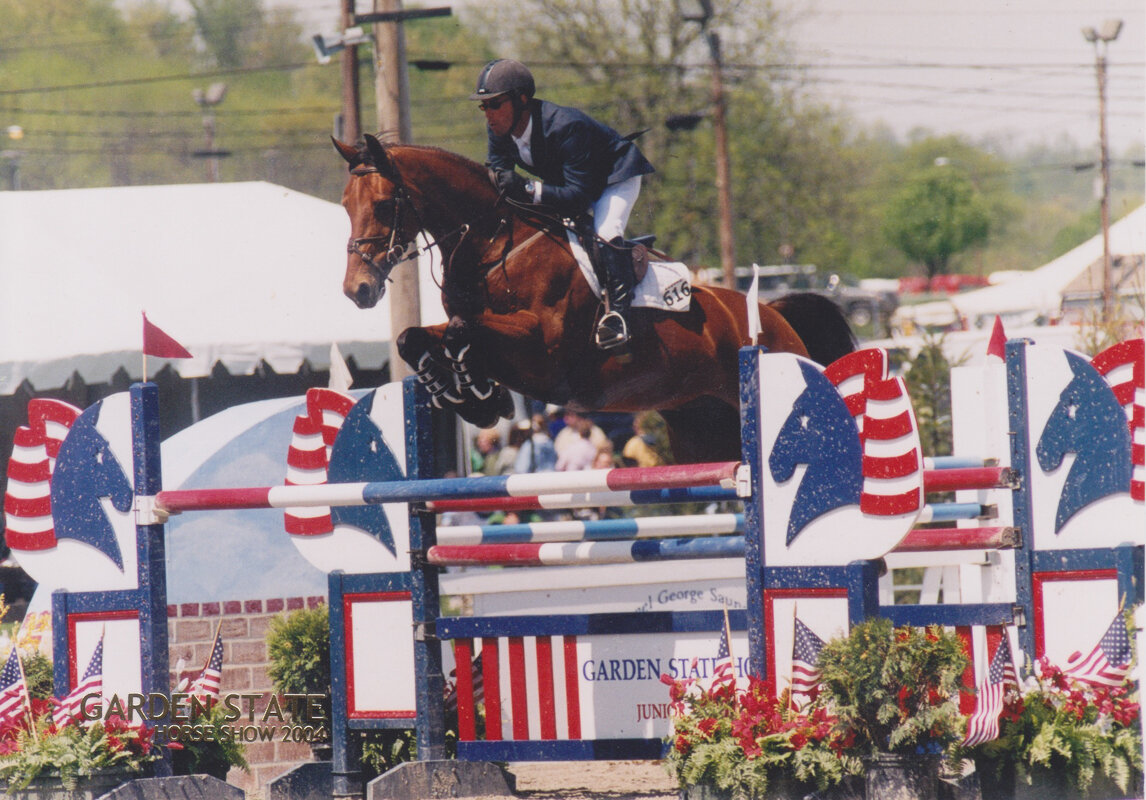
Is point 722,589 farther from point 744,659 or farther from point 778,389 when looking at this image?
point 778,389

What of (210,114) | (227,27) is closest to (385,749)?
(210,114)

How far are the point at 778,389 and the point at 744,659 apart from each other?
742 mm

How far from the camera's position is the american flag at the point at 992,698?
2713 mm

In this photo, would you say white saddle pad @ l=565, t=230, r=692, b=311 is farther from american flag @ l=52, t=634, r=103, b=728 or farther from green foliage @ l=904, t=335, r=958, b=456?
green foliage @ l=904, t=335, r=958, b=456

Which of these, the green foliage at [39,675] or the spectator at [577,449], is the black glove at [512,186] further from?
the spectator at [577,449]

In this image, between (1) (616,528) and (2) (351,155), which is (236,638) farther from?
(2) (351,155)

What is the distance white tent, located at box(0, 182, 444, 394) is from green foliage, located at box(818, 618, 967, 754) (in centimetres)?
514

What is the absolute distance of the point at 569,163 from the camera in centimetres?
383

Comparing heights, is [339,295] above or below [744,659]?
above

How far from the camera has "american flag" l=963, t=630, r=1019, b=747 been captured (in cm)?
271

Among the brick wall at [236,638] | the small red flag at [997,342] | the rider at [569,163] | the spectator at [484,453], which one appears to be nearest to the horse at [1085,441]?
the small red flag at [997,342]

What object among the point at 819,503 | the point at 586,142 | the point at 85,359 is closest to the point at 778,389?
the point at 819,503

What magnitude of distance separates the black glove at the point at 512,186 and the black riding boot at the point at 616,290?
27cm

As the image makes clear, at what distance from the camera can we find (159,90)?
57.5ft
